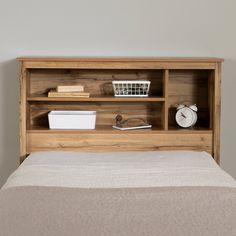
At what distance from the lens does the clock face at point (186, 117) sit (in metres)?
3.71

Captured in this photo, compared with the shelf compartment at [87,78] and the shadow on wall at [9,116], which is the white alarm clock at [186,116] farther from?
the shadow on wall at [9,116]

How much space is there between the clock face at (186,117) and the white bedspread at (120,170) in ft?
1.05

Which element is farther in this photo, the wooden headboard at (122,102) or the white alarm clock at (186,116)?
the white alarm clock at (186,116)

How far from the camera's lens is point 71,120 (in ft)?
12.0

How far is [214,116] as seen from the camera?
3.65m

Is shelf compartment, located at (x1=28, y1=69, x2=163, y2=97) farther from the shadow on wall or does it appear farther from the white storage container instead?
the white storage container

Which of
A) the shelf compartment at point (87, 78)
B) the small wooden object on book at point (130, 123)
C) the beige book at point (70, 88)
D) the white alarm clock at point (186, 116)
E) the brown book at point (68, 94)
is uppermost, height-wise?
the shelf compartment at point (87, 78)
